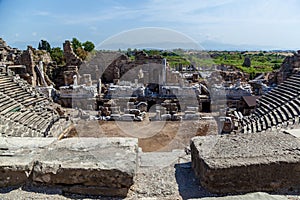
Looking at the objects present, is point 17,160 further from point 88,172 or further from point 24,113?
point 24,113

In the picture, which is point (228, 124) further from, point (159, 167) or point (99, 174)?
point (99, 174)

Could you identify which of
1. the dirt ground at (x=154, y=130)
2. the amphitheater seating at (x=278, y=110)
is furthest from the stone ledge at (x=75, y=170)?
the dirt ground at (x=154, y=130)

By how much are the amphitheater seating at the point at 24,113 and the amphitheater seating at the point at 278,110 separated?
8.82 meters

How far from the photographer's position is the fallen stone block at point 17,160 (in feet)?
7.88

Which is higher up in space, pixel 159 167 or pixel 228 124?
pixel 159 167

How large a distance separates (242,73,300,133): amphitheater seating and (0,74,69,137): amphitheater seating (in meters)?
8.82

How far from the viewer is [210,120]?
1436 cm

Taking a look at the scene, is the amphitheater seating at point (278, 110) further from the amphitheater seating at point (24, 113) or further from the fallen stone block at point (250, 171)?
the amphitheater seating at point (24, 113)

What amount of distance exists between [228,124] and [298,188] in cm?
1049

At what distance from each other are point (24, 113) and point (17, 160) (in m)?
10.2

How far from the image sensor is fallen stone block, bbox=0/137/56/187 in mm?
2400

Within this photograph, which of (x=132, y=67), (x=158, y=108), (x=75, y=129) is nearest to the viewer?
(x=75, y=129)

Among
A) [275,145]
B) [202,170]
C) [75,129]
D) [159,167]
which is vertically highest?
[275,145]

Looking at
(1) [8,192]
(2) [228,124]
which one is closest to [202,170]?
(1) [8,192]
